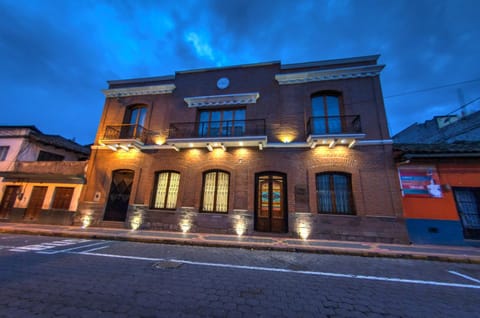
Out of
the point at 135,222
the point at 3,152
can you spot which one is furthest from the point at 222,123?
the point at 3,152

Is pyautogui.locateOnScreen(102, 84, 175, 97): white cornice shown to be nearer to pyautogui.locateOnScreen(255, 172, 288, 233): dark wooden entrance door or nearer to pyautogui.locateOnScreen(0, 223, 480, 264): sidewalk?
pyautogui.locateOnScreen(255, 172, 288, 233): dark wooden entrance door

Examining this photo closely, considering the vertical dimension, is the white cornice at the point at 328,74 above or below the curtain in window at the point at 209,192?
above

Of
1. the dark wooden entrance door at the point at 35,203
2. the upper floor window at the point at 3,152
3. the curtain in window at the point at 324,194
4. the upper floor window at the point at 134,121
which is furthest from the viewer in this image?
→ the upper floor window at the point at 3,152

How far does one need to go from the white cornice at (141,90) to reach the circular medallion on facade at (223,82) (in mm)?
3026

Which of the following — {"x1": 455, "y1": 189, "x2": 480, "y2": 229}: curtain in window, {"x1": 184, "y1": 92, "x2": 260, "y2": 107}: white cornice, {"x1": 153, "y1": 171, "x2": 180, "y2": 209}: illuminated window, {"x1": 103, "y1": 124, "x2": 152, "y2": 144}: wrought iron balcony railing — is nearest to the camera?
{"x1": 455, "y1": 189, "x2": 480, "y2": 229}: curtain in window

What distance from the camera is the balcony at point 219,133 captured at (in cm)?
902

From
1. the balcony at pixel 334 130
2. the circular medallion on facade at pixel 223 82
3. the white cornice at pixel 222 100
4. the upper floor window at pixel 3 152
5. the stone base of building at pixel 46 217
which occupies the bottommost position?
the stone base of building at pixel 46 217

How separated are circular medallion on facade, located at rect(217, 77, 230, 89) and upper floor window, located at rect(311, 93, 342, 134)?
17.4 feet

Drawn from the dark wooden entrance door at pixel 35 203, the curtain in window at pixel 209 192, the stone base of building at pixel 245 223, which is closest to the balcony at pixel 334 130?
the stone base of building at pixel 245 223

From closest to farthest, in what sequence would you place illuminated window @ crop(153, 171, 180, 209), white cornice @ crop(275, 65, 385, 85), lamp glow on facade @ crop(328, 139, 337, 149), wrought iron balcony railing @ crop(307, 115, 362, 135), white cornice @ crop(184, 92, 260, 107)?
lamp glow on facade @ crop(328, 139, 337, 149) < wrought iron balcony railing @ crop(307, 115, 362, 135) < white cornice @ crop(275, 65, 385, 85) < illuminated window @ crop(153, 171, 180, 209) < white cornice @ crop(184, 92, 260, 107)

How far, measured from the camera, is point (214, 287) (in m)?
3.28

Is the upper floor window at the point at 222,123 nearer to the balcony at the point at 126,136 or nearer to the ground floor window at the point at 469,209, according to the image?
the balcony at the point at 126,136

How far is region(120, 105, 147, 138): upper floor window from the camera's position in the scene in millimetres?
10973

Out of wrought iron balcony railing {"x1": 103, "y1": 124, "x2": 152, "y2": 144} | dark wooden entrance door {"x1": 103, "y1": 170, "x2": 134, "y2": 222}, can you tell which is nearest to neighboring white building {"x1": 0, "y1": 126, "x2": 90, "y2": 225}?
dark wooden entrance door {"x1": 103, "y1": 170, "x2": 134, "y2": 222}
